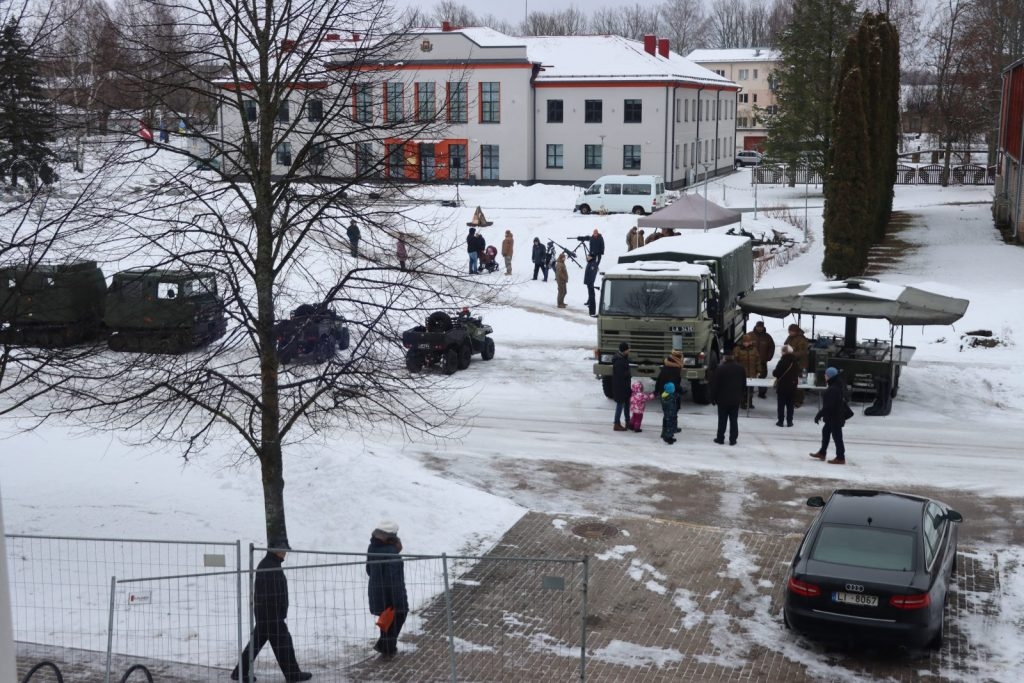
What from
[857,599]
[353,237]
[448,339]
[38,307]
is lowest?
[857,599]

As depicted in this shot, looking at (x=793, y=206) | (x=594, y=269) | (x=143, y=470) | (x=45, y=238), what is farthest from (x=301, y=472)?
(x=793, y=206)

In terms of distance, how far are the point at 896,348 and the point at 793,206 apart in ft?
107

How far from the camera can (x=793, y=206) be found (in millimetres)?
54344

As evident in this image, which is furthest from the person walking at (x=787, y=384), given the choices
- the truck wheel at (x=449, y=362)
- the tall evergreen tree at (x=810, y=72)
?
the tall evergreen tree at (x=810, y=72)

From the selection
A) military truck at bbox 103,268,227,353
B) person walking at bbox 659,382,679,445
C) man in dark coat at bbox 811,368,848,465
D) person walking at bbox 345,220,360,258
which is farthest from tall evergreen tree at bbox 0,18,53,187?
man in dark coat at bbox 811,368,848,465

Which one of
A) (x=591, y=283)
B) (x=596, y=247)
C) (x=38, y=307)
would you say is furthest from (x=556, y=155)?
(x=38, y=307)

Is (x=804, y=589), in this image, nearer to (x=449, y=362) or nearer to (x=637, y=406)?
(x=637, y=406)

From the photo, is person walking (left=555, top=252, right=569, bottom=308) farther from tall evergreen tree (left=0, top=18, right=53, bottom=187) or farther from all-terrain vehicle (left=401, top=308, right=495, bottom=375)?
tall evergreen tree (left=0, top=18, right=53, bottom=187)

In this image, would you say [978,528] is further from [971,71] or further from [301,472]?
[971,71]

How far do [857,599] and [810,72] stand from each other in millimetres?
52955

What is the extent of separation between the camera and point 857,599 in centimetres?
1084

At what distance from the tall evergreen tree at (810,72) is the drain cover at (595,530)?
46.6 meters

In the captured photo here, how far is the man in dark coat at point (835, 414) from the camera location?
17.9 meters

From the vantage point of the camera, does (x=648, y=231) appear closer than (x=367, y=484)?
No
